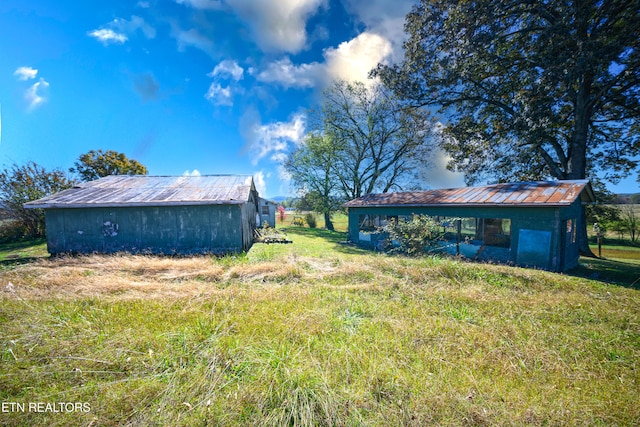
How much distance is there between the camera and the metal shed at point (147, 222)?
10820 mm

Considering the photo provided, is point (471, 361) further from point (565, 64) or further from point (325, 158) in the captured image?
point (325, 158)

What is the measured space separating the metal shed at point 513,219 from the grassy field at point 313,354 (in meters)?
3.87

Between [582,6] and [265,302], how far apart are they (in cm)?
1747

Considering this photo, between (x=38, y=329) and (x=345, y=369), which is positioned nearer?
(x=345, y=369)

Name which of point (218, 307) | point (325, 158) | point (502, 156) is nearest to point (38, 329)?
point (218, 307)

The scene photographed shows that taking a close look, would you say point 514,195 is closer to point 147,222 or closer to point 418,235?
point 418,235

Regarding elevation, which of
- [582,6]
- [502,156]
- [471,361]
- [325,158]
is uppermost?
[582,6]

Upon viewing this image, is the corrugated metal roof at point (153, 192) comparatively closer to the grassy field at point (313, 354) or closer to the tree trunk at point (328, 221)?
the grassy field at point (313, 354)

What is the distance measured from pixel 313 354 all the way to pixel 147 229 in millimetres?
11649

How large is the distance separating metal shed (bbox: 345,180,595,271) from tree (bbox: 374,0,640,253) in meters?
3.89

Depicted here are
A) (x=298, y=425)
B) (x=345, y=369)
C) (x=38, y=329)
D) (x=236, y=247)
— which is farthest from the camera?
(x=236, y=247)

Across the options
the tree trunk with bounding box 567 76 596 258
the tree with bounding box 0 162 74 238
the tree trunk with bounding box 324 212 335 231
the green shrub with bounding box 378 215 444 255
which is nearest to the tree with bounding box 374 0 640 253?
the tree trunk with bounding box 567 76 596 258

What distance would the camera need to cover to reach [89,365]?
115 inches

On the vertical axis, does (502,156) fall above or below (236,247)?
above
